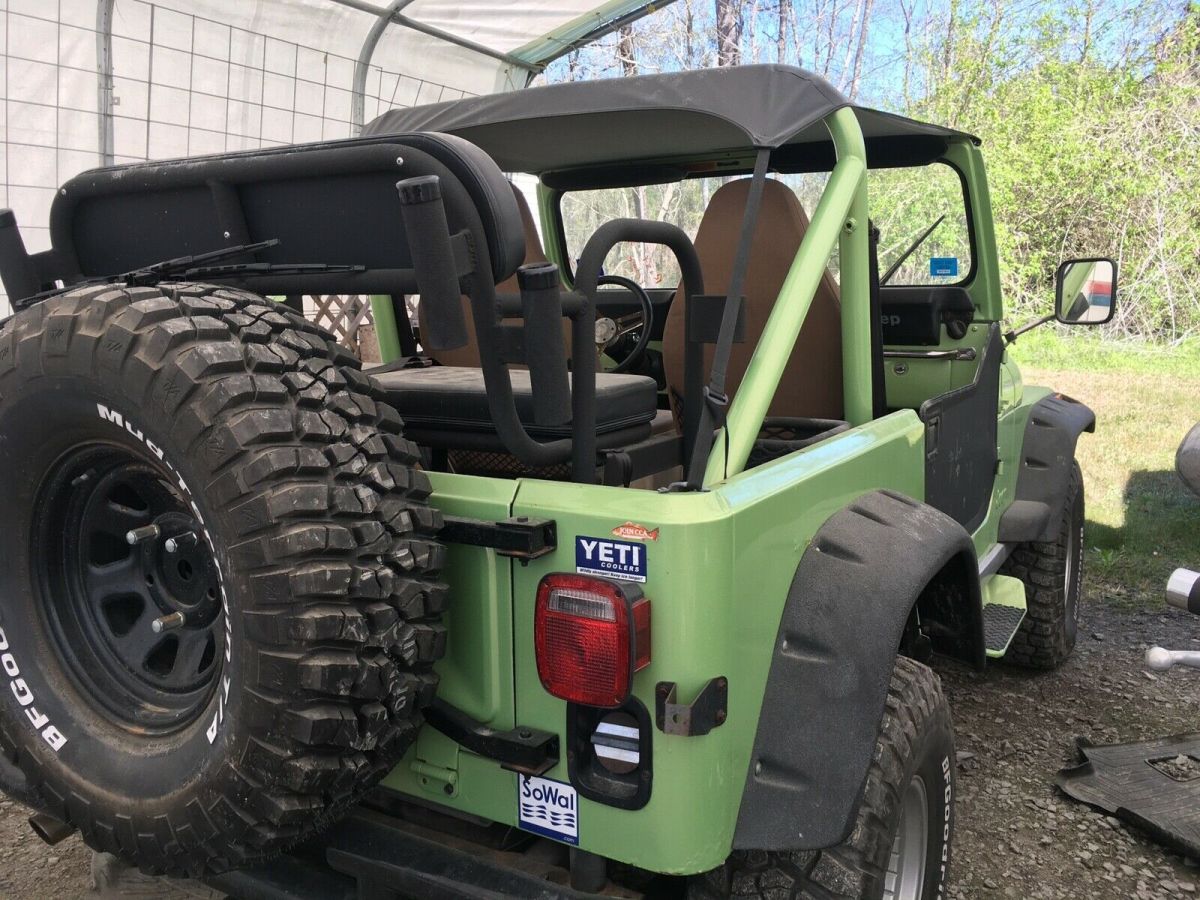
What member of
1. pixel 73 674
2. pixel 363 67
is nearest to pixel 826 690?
pixel 73 674

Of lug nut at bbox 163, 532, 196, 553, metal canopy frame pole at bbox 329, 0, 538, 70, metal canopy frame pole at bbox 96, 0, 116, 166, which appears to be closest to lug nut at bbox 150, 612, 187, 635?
lug nut at bbox 163, 532, 196, 553

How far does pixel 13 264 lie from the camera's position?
8.02ft

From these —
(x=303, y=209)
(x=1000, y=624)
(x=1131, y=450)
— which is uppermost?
(x=303, y=209)

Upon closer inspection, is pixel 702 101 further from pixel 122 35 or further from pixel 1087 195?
pixel 1087 195

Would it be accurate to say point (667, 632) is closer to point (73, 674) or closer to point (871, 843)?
point (871, 843)

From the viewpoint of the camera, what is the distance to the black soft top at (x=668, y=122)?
229cm

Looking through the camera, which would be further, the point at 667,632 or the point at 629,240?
A: the point at 629,240

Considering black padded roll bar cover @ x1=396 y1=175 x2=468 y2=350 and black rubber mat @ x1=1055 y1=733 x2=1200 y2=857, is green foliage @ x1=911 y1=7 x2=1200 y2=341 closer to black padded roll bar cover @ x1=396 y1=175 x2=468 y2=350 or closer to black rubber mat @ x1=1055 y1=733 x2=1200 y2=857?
black rubber mat @ x1=1055 y1=733 x2=1200 y2=857

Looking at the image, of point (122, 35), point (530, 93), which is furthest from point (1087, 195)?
point (530, 93)

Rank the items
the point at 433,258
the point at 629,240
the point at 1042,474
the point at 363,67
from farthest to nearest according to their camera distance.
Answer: the point at 363,67 < the point at 1042,474 < the point at 629,240 < the point at 433,258

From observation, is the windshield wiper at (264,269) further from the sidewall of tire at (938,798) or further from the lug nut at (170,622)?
the sidewall of tire at (938,798)

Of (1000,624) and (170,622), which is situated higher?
(170,622)

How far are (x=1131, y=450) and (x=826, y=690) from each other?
25.3ft

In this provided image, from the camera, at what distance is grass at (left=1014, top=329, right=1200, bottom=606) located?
6.17m
